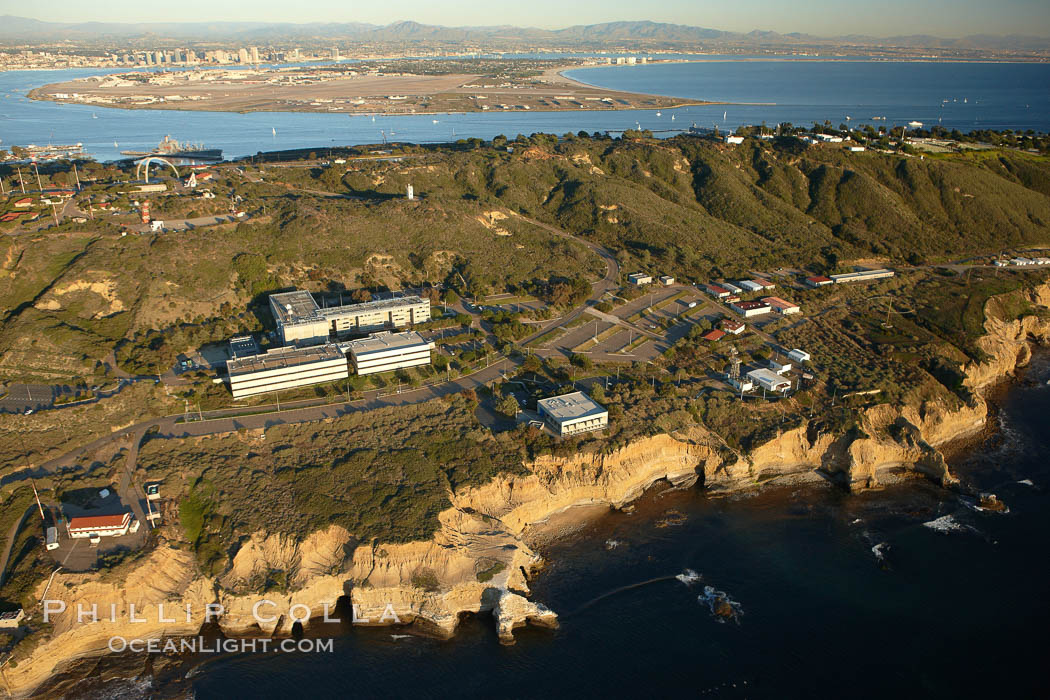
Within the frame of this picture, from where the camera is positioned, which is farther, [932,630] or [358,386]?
[358,386]

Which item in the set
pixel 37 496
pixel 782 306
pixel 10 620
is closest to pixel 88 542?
pixel 10 620

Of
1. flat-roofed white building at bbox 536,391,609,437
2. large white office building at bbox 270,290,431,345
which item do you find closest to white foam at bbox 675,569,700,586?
flat-roofed white building at bbox 536,391,609,437

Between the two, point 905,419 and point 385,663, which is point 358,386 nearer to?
point 385,663

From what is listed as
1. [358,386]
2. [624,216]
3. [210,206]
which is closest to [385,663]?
[358,386]

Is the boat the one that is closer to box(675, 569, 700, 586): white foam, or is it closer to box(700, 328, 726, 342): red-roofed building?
box(700, 328, 726, 342): red-roofed building

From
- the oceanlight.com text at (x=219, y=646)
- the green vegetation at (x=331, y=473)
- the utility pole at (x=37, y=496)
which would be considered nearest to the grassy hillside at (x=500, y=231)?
A: the utility pole at (x=37, y=496)
